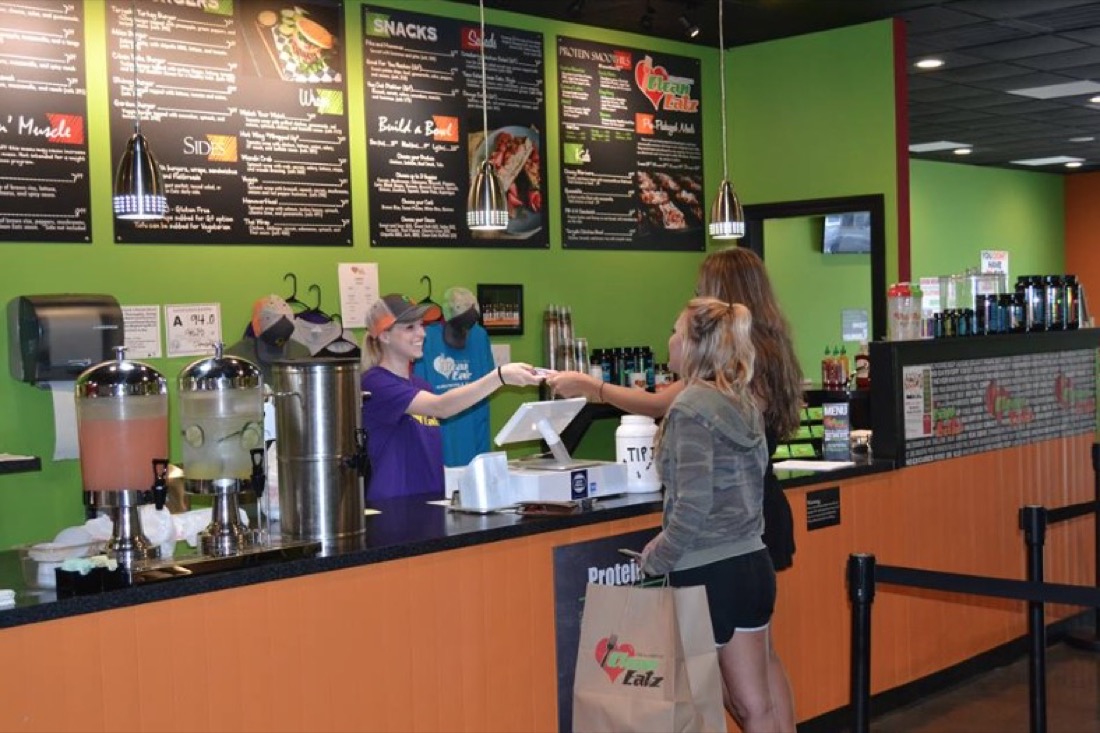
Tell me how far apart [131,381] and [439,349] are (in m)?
3.16

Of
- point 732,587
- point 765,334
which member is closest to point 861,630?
point 732,587

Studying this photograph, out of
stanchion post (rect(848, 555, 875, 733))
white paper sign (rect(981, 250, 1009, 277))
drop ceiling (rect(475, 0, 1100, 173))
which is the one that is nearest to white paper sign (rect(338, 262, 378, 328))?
drop ceiling (rect(475, 0, 1100, 173))

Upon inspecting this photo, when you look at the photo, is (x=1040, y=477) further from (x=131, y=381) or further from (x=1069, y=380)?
(x=131, y=381)

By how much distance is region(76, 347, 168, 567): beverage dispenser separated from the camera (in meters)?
3.08

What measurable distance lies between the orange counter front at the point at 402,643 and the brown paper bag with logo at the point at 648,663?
0.39 m

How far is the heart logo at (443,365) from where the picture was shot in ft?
20.3

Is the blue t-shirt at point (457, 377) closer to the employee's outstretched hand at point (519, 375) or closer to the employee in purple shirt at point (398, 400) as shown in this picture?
the employee in purple shirt at point (398, 400)

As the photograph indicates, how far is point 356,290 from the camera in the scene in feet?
19.9

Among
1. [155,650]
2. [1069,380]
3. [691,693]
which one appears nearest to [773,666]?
[691,693]

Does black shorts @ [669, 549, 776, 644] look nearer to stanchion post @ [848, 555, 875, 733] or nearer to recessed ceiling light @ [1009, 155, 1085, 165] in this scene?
stanchion post @ [848, 555, 875, 733]

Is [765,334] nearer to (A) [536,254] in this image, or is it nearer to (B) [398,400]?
(B) [398,400]

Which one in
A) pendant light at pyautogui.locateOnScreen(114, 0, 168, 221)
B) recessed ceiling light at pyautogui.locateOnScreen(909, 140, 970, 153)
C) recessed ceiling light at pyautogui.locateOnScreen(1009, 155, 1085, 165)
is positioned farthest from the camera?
recessed ceiling light at pyautogui.locateOnScreen(1009, 155, 1085, 165)

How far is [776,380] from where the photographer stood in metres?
3.73

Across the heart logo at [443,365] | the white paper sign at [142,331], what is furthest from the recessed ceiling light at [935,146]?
the white paper sign at [142,331]
